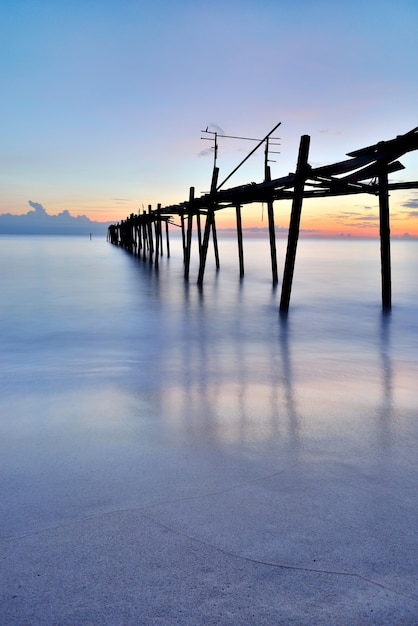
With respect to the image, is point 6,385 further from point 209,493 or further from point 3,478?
point 209,493

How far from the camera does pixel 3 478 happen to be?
290 cm

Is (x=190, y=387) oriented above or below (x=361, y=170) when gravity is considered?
below

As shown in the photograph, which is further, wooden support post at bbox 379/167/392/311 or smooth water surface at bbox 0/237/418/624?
wooden support post at bbox 379/167/392/311

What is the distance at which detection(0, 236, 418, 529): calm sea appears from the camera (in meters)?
3.34

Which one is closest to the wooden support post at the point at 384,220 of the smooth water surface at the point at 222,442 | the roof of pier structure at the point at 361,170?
the roof of pier structure at the point at 361,170

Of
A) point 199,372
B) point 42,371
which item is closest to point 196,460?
point 199,372

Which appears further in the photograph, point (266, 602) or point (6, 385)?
point (6, 385)

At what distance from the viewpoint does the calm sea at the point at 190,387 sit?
131 inches

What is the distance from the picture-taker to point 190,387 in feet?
17.1

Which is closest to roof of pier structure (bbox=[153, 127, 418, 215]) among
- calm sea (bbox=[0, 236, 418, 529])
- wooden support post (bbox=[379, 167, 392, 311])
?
wooden support post (bbox=[379, 167, 392, 311])

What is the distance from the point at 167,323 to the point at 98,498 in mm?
7651

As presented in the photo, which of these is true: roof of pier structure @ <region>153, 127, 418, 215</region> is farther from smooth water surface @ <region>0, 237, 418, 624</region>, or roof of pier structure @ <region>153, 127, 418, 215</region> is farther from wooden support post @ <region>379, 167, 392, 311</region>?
smooth water surface @ <region>0, 237, 418, 624</region>

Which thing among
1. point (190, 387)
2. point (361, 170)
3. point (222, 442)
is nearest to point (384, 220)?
point (361, 170)

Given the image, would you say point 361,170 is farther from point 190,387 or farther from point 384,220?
point 190,387
